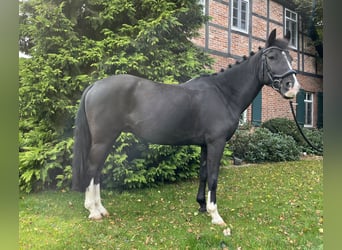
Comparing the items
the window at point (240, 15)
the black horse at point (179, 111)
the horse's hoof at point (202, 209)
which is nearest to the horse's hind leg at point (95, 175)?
the black horse at point (179, 111)

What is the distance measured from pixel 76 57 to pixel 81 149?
0.62 m

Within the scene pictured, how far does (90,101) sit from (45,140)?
0.41 meters

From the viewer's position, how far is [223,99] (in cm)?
211

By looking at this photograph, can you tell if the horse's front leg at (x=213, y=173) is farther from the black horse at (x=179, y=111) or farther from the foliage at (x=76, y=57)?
the foliage at (x=76, y=57)

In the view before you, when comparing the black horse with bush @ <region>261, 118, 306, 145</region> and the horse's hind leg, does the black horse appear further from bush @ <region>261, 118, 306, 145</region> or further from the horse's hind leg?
bush @ <region>261, 118, 306, 145</region>

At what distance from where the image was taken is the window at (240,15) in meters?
2.09

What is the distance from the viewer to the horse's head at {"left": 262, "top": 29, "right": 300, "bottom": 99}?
183 centimetres

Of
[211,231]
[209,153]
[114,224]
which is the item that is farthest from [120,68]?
[211,231]

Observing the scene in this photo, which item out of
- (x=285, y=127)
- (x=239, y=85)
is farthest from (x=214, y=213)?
(x=239, y=85)

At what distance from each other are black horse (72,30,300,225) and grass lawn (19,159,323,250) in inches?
4.5

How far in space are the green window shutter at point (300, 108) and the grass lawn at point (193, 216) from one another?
0.91 feet

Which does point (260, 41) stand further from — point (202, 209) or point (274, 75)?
point (202, 209)

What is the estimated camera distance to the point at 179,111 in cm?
201
